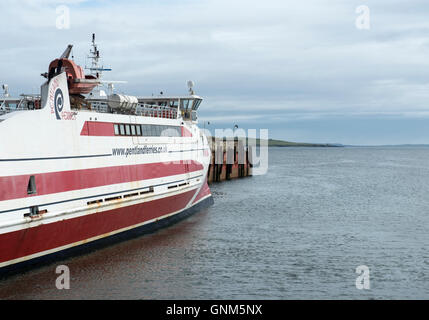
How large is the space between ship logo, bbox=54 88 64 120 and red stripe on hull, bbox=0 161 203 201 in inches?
89.0

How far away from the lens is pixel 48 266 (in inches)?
672

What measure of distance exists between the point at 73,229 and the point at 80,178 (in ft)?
6.59

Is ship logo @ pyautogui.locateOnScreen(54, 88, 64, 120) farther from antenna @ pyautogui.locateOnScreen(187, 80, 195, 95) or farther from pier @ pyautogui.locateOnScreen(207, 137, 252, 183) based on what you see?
pier @ pyautogui.locateOnScreen(207, 137, 252, 183)

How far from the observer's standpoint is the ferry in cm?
1545

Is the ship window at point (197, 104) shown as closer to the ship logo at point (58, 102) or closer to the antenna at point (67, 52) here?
the antenna at point (67, 52)

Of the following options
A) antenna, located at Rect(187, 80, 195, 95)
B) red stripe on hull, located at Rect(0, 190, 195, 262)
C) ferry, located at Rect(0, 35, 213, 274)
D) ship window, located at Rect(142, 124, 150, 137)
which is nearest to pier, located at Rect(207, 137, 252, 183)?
antenna, located at Rect(187, 80, 195, 95)

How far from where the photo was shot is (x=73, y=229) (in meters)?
17.8

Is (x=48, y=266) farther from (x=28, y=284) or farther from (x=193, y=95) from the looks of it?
(x=193, y=95)

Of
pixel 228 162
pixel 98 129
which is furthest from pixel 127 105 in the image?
pixel 228 162

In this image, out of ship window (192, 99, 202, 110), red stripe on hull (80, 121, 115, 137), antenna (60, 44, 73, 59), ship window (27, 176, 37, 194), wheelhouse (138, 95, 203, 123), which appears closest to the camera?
ship window (27, 176, 37, 194)

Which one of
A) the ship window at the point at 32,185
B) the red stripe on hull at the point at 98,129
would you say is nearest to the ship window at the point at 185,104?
the red stripe on hull at the point at 98,129

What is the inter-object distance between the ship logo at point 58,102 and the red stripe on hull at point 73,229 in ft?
13.4

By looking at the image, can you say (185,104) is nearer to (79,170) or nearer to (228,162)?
(79,170)
